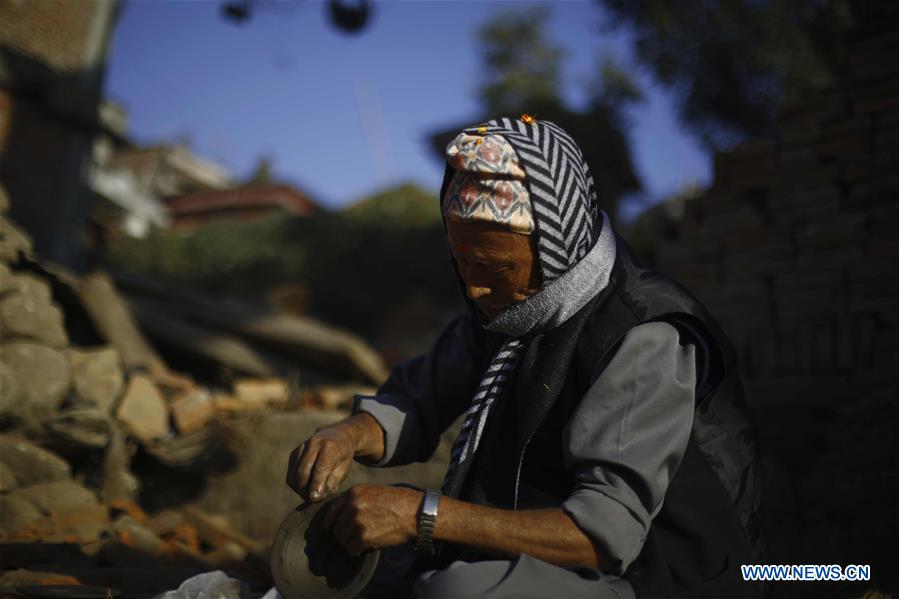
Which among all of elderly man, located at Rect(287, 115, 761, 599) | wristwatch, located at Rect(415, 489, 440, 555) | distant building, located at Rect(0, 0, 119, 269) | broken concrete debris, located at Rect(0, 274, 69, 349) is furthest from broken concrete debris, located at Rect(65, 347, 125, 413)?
distant building, located at Rect(0, 0, 119, 269)

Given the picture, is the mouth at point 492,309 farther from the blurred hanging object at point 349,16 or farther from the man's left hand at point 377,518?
the blurred hanging object at point 349,16

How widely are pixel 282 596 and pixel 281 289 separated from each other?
1016cm

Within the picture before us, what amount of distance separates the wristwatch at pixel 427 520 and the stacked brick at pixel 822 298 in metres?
1.89

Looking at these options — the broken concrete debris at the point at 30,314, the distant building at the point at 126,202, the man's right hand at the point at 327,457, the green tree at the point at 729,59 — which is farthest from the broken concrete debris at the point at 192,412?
the distant building at the point at 126,202

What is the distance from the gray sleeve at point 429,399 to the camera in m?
2.58

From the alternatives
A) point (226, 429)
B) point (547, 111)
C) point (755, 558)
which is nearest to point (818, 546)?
point (755, 558)

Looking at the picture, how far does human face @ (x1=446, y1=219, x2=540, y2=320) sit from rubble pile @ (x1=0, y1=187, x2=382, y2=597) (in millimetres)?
1676

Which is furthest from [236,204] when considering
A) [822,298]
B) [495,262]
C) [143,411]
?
[495,262]

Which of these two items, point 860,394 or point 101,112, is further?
point 101,112

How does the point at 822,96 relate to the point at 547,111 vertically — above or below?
below

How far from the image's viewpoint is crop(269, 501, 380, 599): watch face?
209 cm

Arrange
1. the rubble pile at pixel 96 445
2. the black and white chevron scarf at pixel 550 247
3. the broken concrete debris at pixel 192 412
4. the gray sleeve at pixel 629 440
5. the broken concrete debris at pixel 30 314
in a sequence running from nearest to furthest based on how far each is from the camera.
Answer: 1. the gray sleeve at pixel 629 440
2. the black and white chevron scarf at pixel 550 247
3. the rubble pile at pixel 96 445
4. the broken concrete debris at pixel 30 314
5. the broken concrete debris at pixel 192 412

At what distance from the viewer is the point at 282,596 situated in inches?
84.8

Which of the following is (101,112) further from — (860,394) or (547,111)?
(860,394)
